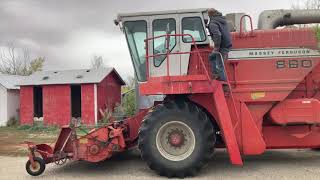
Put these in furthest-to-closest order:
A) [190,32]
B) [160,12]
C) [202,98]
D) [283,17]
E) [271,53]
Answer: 1. [283,17]
2. [160,12]
3. [190,32]
4. [271,53]
5. [202,98]

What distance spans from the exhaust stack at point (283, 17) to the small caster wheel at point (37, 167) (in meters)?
6.07

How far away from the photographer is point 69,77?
107ft

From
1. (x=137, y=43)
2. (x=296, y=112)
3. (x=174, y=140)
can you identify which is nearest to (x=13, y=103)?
(x=137, y=43)

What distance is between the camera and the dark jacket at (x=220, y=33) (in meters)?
9.82

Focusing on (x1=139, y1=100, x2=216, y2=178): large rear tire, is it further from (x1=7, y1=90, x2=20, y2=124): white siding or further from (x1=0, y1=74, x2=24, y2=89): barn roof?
(x1=7, y1=90, x2=20, y2=124): white siding

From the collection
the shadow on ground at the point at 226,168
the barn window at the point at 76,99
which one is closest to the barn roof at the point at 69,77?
the barn window at the point at 76,99

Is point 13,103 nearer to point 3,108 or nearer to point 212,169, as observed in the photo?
point 3,108

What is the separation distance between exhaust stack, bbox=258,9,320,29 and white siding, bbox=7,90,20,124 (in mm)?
26072

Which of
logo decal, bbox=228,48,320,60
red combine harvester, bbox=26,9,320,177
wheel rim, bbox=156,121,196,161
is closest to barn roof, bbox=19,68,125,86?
red combine harvester, bbox=26,9,320,177

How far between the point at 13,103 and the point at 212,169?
2708 cm

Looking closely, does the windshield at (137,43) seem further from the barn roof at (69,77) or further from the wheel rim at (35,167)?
the barn roof at (69,77)

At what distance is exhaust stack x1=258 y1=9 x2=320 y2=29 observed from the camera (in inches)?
455

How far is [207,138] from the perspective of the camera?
32.0 ft

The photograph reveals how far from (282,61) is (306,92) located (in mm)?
964
